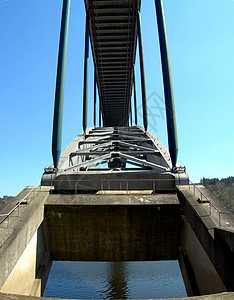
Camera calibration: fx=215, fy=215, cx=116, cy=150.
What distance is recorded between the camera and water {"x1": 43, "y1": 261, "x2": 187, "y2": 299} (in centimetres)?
2279

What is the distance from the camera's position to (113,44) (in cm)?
2419

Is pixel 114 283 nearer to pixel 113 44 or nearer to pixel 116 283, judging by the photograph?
pixel 116 283

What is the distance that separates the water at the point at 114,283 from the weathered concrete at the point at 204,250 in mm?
15724

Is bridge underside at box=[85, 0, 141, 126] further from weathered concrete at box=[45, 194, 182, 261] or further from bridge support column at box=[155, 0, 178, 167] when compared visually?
weathered concrete at box=[45, 194, 182, 261]

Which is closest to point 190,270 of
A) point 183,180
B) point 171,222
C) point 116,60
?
point 171,222

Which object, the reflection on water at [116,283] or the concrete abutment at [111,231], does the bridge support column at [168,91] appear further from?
the reflection on water at [116,283]

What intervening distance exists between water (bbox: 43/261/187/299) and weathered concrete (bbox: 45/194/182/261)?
14.8 meters

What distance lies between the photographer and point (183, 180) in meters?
9.58

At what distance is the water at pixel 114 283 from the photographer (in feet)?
74.8

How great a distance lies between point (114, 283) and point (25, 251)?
22235 mm

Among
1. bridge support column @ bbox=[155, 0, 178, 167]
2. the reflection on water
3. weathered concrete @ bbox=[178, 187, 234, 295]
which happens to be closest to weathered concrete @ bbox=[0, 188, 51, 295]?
weathered concrete @ bbox=[178, 187, 234, 295]

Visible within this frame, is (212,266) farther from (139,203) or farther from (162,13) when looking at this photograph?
(162,13)

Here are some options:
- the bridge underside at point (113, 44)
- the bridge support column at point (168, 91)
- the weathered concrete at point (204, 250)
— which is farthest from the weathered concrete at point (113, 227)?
the bridge underside at point (113, 44)

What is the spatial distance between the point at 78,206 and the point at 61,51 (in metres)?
9.29
